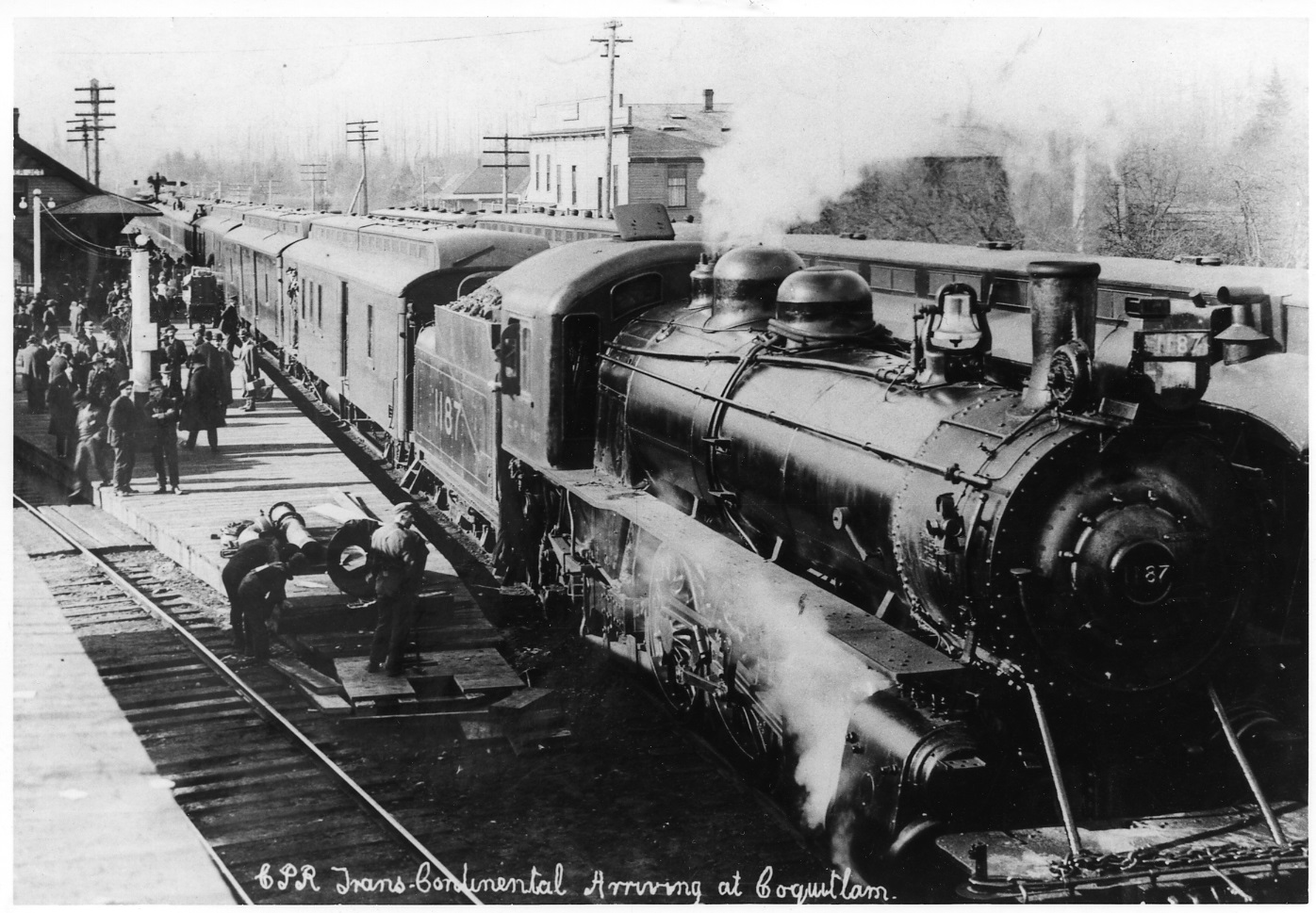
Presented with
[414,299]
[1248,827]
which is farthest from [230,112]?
[1248,827]

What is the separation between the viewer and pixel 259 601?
9164 millimetres

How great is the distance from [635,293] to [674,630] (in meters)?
3.02

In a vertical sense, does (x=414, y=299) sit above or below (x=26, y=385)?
above

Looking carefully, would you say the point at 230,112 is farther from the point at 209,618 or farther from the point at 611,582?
the point at 611,582

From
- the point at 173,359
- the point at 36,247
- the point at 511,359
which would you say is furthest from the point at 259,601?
the point at 36,247

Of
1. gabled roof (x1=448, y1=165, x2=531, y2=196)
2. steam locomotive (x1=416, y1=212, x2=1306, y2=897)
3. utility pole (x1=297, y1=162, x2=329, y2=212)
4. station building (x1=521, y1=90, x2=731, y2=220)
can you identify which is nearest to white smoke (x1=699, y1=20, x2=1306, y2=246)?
steam locomotive (x1=416, y1=212, x2=1306, y2=897)

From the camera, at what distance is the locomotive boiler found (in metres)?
5.11

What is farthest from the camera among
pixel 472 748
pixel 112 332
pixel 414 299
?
pixel 112 332

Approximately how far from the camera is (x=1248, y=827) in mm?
5273

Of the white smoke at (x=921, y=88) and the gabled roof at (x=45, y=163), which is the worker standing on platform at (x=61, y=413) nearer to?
the gabled roof at (x=45, y=163)

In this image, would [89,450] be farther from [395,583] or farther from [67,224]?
[395,583]

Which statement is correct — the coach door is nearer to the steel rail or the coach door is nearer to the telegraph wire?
the steel rail

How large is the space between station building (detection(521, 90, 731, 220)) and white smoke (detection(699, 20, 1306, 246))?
292 centimetres

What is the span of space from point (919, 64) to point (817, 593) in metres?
4.22
